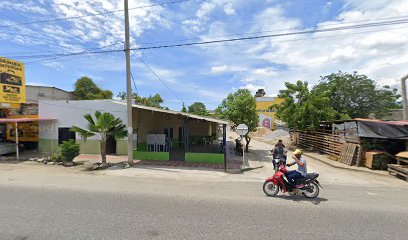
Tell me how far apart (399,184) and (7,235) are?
1300 cm

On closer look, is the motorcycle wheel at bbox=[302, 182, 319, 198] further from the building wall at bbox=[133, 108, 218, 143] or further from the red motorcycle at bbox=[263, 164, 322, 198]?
the building wall at bbox=[133, 108, 218, 143]

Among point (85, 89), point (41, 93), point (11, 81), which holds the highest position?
point (85, 89)

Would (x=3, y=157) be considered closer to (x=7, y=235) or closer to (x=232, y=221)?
(x=7, y=235)

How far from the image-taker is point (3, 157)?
50.2 feet

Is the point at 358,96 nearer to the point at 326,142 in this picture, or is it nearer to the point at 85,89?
the point at 326,142

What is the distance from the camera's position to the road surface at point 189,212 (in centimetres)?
465

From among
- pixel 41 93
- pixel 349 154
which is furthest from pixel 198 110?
pixel 349 154

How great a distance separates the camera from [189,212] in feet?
18.9

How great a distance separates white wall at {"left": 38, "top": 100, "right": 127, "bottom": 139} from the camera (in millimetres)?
16531

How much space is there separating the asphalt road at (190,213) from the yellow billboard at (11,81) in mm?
12212

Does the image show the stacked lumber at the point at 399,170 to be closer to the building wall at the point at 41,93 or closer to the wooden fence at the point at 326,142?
the wooden fence at the point at 326,142

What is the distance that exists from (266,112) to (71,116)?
49519 mm

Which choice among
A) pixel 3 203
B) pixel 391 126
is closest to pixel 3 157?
pixel 3 203

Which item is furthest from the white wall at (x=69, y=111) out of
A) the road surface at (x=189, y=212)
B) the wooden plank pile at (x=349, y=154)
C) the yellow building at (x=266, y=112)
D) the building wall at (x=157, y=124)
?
the yellow building at (x=266, y=112)
